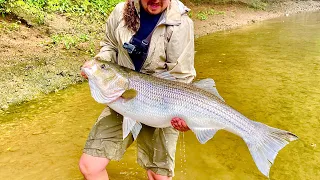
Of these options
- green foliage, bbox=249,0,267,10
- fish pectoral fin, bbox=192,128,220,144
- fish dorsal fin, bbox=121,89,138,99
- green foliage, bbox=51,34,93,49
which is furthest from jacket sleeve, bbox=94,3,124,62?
green foliage, bbox=249,0,267,10

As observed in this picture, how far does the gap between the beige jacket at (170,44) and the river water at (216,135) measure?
1.70m

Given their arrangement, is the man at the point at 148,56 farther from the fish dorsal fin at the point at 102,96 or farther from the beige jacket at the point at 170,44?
the fish dorsal fin at the point at 102,96

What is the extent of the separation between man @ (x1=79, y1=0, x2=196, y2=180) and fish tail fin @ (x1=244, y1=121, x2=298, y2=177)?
657 mm

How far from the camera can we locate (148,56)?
11.2 feet

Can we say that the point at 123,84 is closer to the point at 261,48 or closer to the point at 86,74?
the point at 86,74

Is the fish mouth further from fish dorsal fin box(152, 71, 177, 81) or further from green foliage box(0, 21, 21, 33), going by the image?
green foliage box(0, 21, 21, 33)

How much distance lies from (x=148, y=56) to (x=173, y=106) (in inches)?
23.0

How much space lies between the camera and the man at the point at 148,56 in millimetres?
3373

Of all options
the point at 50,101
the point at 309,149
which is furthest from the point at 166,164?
the point at 50,101

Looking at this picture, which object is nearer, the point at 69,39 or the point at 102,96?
the point at 102,96

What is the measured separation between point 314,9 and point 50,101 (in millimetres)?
30864

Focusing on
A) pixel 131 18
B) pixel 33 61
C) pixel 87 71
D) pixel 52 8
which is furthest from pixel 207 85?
pixel 52 8

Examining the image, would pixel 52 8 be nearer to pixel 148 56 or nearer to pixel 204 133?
pixel 148 56

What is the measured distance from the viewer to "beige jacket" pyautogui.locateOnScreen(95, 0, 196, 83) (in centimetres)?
337
